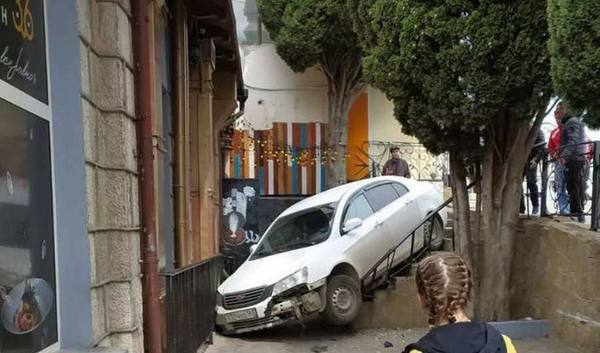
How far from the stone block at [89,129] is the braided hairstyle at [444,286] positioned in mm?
2143

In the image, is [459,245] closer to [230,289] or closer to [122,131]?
[230,289]

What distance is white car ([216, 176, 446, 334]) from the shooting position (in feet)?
30.0

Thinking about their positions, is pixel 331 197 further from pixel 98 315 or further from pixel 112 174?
pixel 98 315

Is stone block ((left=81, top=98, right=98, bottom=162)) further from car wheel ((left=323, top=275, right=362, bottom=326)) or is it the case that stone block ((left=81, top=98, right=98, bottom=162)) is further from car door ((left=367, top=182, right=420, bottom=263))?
car door ((left=367, top=182, right=420, bottom=263))

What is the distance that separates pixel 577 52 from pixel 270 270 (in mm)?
5581

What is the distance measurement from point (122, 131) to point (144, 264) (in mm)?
947

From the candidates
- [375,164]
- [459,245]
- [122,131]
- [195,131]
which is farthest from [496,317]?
[375,164]

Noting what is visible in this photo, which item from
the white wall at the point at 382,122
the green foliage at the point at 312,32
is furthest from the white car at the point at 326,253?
the white wall at the point at 382,122

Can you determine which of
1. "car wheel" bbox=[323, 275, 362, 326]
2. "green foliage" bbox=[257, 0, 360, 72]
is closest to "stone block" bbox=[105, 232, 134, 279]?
"car wheel" bbox=[323, 275, 362, 326]

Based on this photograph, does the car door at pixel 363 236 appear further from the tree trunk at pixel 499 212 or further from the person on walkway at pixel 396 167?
the person on walkway at pixel 396 167

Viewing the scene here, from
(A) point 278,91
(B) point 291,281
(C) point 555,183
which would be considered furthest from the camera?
(A) point 278,91

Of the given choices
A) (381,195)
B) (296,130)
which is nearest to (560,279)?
(381,195)

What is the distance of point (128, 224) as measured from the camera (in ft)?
12.6

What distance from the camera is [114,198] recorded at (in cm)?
377
